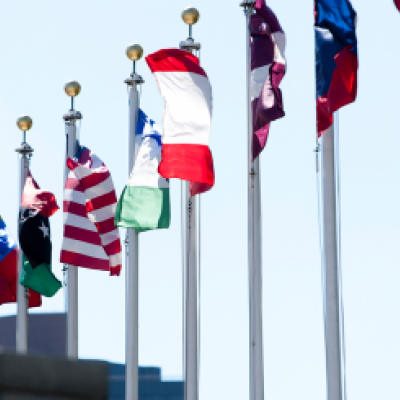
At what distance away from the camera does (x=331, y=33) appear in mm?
Result: 15820

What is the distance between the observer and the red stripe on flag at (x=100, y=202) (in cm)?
2073

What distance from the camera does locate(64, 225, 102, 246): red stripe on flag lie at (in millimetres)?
21047

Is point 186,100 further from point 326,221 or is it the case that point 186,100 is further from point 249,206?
point 326,221

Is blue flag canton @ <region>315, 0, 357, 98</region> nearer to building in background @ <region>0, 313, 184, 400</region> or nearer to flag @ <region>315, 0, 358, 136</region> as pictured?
flag @ <region>315, 0, 358, 136</region>

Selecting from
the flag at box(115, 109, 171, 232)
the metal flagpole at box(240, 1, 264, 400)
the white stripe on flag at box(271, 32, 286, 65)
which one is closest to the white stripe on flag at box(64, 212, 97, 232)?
the flag at box(115, 109, 171, 232)

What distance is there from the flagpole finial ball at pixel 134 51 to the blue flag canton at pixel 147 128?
3.53ft

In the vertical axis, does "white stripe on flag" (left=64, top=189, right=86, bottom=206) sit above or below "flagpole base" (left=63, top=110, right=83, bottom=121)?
below

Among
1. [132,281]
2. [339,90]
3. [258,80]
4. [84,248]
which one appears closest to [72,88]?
[84,248]

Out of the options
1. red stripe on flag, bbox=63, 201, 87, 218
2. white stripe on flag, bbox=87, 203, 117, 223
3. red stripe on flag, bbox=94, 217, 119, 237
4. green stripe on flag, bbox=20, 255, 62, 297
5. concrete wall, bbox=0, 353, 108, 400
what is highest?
red stripe on flag, bbox=63, 201, 87, 218

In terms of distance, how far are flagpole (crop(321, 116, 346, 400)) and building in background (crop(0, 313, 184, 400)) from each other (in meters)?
67.3

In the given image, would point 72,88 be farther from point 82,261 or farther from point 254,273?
point 254,273

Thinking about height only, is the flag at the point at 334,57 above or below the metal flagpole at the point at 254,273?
above

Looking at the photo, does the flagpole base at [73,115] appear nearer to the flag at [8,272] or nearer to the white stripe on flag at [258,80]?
the flag at [8,272]

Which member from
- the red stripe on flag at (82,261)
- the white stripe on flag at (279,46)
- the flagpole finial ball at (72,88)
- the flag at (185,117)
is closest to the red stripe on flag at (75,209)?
the red stripe on flag at (82,261)
